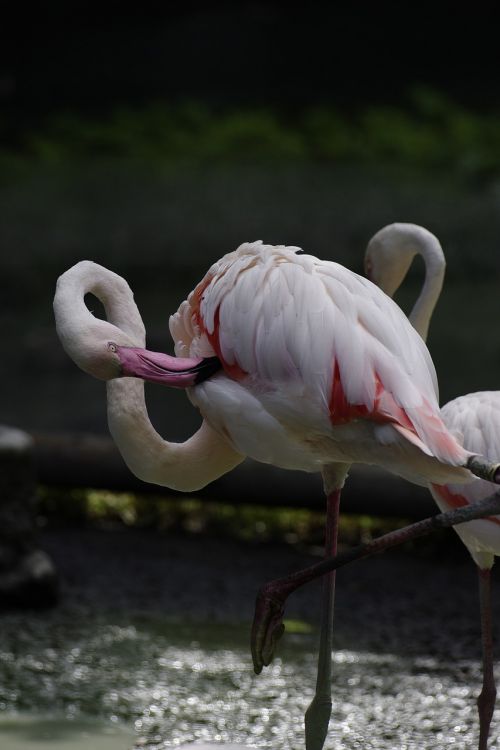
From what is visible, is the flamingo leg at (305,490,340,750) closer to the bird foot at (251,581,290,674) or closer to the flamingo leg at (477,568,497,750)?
the bird foot at (251,581,290,674)

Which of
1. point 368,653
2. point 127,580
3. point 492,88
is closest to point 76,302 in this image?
point 368,653

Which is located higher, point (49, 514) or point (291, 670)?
point (49, 514)

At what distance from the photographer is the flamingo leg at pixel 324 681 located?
309 centimetres

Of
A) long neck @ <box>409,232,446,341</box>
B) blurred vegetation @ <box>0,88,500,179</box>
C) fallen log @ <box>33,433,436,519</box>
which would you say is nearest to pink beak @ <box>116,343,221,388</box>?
long neck @ <box>409,232,446,341</box>

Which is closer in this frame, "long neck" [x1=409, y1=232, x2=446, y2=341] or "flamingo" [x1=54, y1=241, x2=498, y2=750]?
"flamingo" [x1=54, y1=241, x2=498, y2=750]

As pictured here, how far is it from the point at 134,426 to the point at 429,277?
40.3 inches

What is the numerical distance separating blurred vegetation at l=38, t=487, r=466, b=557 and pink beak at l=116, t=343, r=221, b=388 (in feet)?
8.89

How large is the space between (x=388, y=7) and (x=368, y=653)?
665cm

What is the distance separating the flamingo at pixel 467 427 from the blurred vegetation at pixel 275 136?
6184 mm

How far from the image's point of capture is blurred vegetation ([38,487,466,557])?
5672 millimetres

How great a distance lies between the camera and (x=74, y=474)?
588cm

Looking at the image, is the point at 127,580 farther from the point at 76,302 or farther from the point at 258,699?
the point at 76,302

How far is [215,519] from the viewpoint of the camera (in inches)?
234

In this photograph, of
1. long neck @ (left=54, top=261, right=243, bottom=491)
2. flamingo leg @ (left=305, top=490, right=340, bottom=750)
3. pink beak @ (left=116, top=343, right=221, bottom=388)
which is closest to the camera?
pink beak @ (left=116, top=343, right=221, bottom=388)
